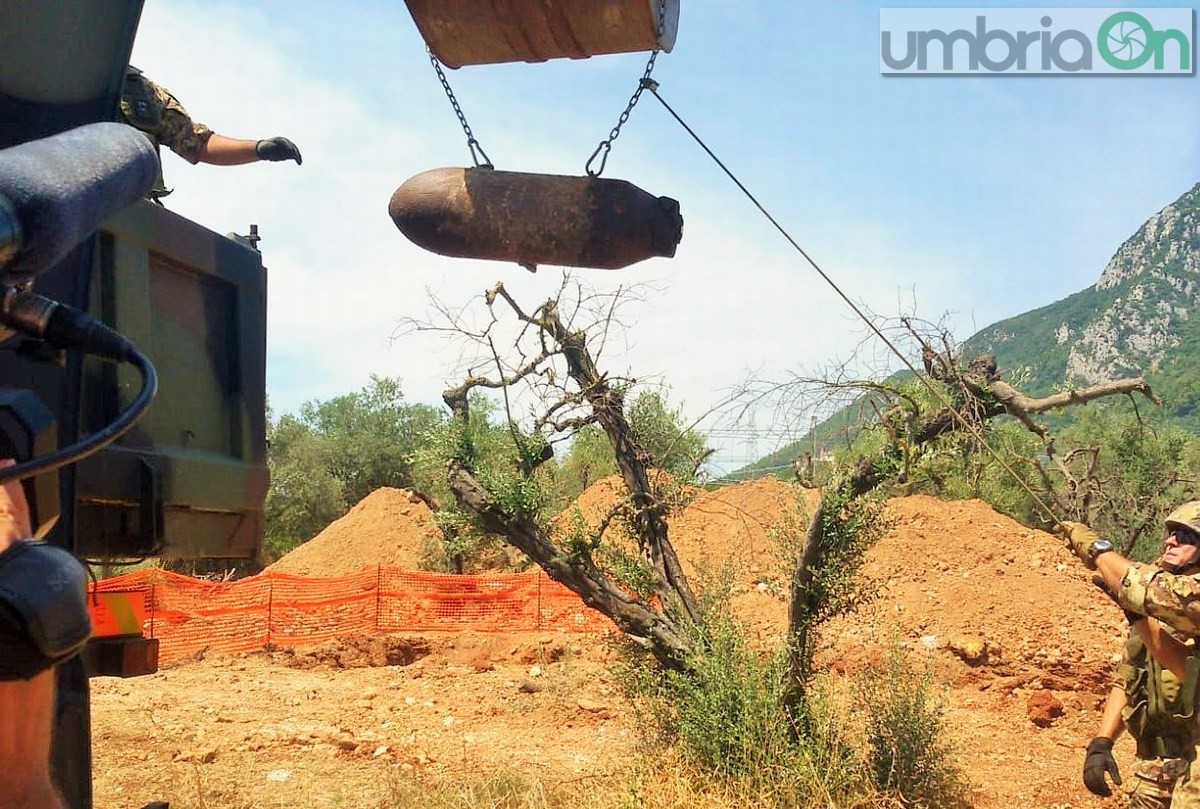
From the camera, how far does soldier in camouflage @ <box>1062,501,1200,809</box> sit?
4770 mm

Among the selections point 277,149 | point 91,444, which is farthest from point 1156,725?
point 91,444

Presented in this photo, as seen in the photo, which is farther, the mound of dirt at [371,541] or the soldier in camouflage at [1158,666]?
the mound of dirt at [371,541]

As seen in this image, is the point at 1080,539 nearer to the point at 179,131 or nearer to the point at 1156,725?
the point at 1156,725

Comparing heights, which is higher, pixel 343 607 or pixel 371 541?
pixel 371 541

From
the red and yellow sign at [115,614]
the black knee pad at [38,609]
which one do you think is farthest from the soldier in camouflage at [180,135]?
the black knee pad at [38,609]

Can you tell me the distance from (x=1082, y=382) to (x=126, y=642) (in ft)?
25.6

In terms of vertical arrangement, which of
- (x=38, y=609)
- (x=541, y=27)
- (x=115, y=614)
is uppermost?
(x=541, y=27)

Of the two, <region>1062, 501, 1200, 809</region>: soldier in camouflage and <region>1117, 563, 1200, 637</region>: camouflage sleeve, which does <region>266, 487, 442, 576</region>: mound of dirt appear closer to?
<region>1062, 501, 1200, 809</region>: soldier in camouflage

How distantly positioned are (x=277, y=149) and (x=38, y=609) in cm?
265

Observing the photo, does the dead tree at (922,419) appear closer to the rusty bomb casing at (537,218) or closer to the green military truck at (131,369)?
the rusty bomb casing at (537,218)

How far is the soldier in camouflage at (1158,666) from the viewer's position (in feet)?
15.6

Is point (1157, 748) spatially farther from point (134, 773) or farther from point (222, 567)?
point (222, 567)

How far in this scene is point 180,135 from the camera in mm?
3346

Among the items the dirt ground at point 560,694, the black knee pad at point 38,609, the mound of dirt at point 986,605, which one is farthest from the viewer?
the mound of dirt at point 986,605
